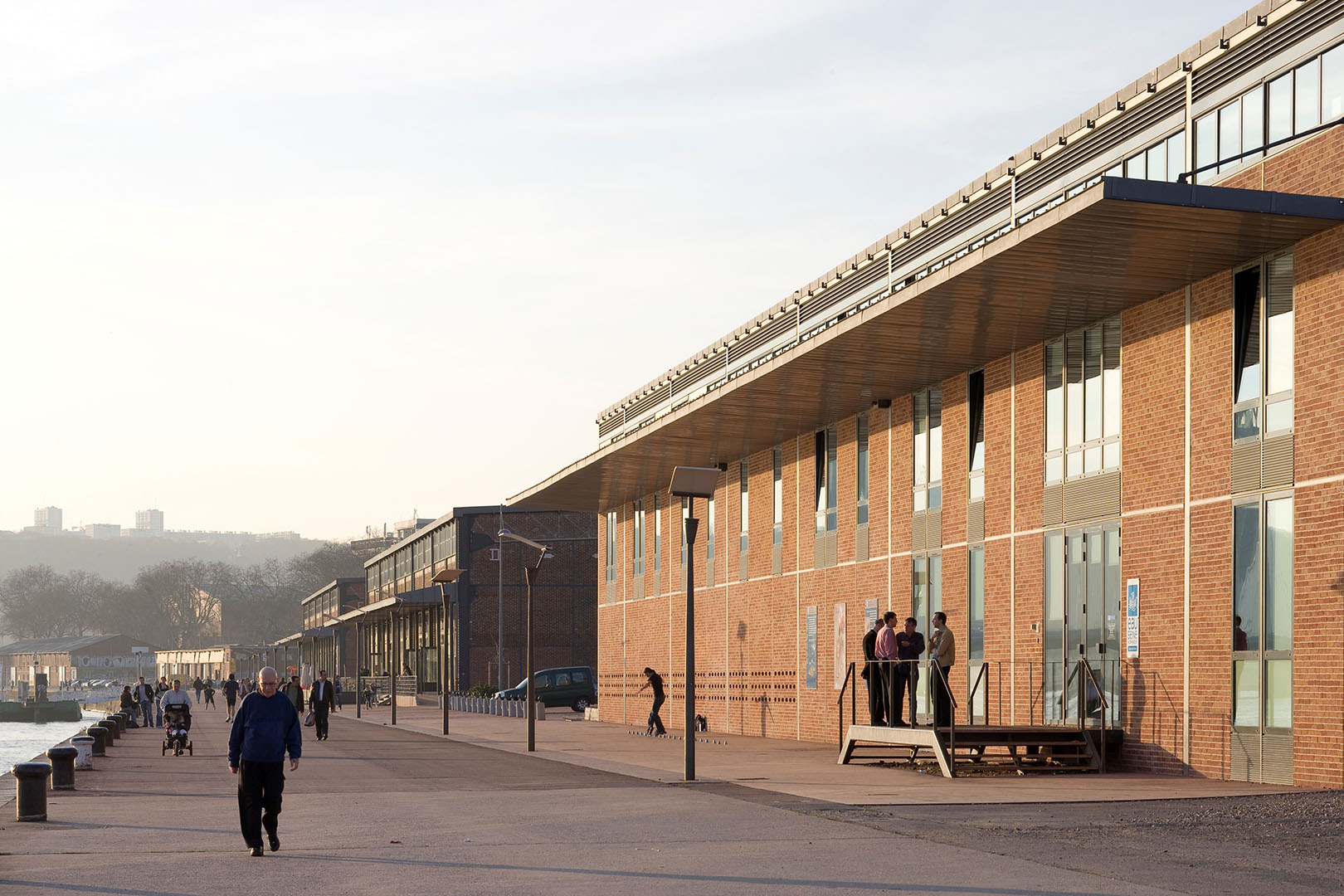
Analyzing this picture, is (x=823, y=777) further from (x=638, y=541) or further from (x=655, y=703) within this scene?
(x=638, y=541)

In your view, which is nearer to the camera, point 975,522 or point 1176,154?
point 1176,154

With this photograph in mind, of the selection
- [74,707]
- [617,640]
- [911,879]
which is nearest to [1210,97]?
[911,879]

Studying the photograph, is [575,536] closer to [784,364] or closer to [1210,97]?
[784,364]

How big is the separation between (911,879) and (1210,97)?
41.9 ft

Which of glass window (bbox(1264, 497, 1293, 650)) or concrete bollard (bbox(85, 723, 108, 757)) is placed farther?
concrete bollard (bbox(85, 723, 108, 757))

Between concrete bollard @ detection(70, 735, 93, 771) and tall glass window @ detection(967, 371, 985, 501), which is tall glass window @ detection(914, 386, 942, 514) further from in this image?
concrete bollard @ detection(70, 735, 93, 771)

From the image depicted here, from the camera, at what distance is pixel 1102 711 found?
2188cm

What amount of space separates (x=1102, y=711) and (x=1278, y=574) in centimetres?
345

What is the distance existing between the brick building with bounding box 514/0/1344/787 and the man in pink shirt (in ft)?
7.64

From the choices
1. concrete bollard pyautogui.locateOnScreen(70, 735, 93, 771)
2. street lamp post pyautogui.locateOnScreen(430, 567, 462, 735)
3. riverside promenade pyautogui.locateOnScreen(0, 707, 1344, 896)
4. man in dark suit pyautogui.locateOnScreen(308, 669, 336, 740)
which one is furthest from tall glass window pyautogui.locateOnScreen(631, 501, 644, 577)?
riverside promenade pyautogui.locateOnScreen(0, 707, 1344, 896)

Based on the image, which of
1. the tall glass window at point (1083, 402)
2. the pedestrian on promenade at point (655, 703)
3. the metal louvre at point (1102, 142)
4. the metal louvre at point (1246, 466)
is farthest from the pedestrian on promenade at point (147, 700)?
the metal louvre at point (1246, 466)

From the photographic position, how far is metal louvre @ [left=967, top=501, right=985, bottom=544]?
88.3 ft

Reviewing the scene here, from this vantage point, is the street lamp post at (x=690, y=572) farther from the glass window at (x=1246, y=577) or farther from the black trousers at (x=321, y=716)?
the black trousers at (x=321, y=716)

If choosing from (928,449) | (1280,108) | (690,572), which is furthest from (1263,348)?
(928,449)
